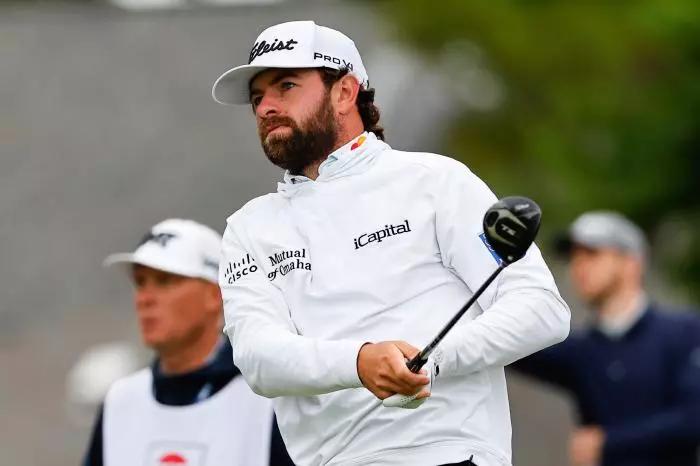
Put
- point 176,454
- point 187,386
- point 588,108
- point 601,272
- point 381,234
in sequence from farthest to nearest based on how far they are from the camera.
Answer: point 588,108 → point 601,272 → point 187,386 → point 176,454 → point 381,234

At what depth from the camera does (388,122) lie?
26.6 meters

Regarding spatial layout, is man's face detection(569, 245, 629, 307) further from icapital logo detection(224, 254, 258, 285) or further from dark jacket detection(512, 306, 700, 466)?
icapital logo detection(224, 254, 258, 285)

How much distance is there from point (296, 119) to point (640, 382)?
433cm

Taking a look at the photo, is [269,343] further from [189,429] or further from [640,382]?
[640,382]

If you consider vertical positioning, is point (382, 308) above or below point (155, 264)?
above

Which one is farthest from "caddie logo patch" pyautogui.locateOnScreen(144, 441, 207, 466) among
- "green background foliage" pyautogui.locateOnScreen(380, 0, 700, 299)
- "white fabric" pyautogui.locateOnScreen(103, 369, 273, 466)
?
"green background foliage" pyautogui.locateOnScreen(380, 0, 700, 299)

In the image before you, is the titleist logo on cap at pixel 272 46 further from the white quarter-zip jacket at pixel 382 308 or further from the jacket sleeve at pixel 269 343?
the jacket sleeve at pixel 269 343

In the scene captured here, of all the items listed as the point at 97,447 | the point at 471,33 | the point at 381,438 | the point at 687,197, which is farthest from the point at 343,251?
the point at 471,33

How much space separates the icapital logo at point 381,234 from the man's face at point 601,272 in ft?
14.8

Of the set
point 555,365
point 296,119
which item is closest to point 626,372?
point 555,365

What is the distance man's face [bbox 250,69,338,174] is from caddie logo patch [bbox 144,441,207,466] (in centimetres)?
165

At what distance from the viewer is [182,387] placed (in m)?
6.89

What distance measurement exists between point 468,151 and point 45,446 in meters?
16.7

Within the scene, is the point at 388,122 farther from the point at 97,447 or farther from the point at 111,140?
the point at 97,447
